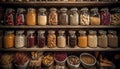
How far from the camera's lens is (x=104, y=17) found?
6.23ft

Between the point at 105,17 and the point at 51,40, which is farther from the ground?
the point at 105,17

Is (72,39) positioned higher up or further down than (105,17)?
further down

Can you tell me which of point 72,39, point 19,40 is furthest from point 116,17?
point 19,40

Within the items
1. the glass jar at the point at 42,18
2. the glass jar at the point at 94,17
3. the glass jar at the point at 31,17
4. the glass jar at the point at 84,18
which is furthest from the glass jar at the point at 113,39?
the glass jar at the point at 31,17

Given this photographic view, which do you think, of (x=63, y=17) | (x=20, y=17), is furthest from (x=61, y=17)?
(x=20, y=17)

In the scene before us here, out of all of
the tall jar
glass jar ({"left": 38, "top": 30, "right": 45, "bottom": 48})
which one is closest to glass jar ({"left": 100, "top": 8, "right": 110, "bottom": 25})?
glass jar ({"left": 38, "top": 30, "right": 45, "bottom": 48})

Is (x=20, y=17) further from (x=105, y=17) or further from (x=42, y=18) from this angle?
(x=105, y=17)

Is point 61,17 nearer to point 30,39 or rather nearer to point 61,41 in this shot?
point 61,41

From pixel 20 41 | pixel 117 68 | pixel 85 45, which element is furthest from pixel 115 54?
pixel 20 41

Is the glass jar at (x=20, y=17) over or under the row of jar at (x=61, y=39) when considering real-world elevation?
over

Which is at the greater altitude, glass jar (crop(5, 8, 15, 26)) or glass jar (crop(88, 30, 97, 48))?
glass jar (crop(5, 8, 15, 26))

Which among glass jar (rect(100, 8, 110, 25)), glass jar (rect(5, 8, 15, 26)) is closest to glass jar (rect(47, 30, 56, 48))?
glass jar (rect(5, 8, 15, 26))

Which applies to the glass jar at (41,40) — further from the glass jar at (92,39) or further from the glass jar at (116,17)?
the glass jar at (116,17)

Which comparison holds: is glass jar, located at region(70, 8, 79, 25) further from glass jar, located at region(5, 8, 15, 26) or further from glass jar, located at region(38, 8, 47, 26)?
glass jar, located at region(5, 8, 15, 26)
